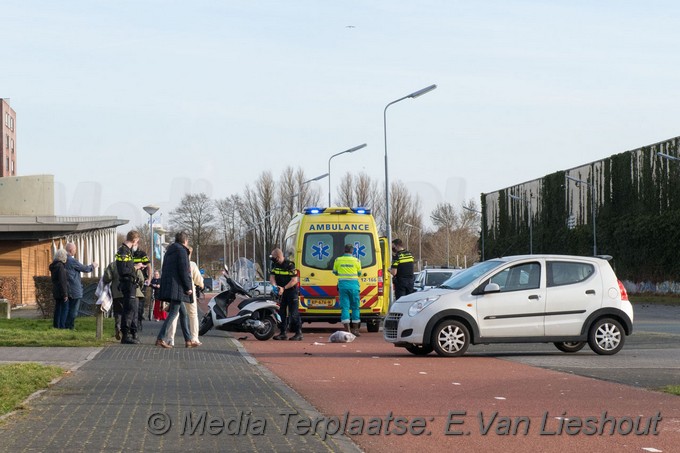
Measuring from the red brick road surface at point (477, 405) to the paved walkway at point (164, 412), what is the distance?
18.1 inches

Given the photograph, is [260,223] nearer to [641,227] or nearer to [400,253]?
[641,227]

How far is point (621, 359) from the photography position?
1714cm

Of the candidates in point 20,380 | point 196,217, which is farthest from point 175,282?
point 196,217

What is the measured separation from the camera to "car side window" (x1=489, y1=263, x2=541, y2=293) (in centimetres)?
1786

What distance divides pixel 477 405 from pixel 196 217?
96.2 meters

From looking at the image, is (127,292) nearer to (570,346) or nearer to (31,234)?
(570,346)

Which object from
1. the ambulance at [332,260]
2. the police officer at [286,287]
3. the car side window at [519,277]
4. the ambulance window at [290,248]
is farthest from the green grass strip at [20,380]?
the ambulance window at [290,248]

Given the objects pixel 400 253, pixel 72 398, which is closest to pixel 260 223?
pixel 400 253

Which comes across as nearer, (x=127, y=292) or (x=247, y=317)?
(x=127, y=292)

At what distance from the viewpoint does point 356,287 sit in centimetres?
2352

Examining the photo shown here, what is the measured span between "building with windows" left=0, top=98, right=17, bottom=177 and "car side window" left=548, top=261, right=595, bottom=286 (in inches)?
3843

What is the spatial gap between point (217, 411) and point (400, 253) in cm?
1671

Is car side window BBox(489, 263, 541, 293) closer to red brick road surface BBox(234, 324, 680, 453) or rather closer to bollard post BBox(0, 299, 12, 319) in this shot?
red brick road surface BBox(234, 324, 680, 453)

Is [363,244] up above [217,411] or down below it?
above
